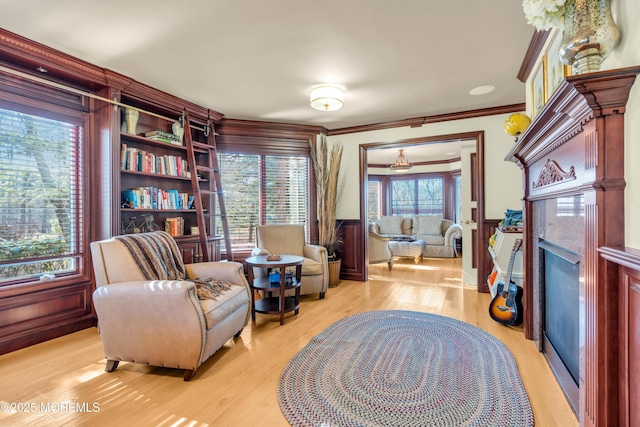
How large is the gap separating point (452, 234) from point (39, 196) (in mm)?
6648

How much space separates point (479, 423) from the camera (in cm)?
150

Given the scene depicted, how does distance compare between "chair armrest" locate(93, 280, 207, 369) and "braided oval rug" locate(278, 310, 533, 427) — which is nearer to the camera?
"braided oval rug" locate(278, 310, 533, 427)

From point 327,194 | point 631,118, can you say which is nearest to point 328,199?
point 327,194

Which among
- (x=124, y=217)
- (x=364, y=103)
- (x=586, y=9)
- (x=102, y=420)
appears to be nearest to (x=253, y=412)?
(x=102, y=420)

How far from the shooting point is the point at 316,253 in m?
3.76

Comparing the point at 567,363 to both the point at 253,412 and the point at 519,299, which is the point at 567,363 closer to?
the point at 519,299

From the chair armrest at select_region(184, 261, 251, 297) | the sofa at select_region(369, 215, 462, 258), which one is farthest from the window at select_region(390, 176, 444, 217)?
the chair armrest at select_region(184, 261, 251, 297)

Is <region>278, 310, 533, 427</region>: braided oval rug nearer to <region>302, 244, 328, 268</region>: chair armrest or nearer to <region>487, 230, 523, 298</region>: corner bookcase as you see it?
<region>487, 230, 523, 298</region>: corner bookcase

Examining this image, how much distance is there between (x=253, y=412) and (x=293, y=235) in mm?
2516

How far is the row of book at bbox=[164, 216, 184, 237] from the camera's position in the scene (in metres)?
3.50

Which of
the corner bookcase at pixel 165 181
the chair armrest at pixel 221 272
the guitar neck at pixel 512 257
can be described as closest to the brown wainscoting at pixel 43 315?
the corner bookcase at pixel 165 181

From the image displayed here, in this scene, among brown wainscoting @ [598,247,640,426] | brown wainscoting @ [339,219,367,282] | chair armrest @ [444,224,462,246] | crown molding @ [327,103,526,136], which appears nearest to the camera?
brown wainscoting @ [598,247,640,426]

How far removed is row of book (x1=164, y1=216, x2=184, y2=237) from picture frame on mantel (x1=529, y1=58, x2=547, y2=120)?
374 centimetres

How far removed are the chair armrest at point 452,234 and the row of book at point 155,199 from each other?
527 centimetres
